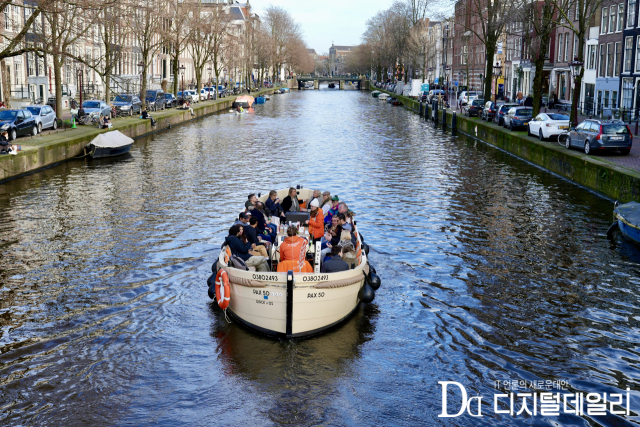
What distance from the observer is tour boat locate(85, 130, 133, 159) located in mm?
37562

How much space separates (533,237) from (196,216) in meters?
10.9

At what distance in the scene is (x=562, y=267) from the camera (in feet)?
58.7

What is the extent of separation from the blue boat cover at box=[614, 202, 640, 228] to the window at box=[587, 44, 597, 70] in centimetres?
4323

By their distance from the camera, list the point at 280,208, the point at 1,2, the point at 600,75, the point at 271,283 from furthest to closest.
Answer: the point at 600,75 < the point at 1,2 < the point at 280,208 < the point at 271,283

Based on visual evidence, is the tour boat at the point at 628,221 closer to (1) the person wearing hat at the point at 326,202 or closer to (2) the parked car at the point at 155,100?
(1) the person wearing hat at the point at 326,202

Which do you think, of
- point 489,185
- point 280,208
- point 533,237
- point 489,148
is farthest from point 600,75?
point 280,208

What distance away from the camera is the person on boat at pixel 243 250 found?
47.8 feet

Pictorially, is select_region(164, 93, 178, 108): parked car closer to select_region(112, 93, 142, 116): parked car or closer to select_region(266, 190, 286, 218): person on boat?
select_region(112, 93, 142, 116): parked car

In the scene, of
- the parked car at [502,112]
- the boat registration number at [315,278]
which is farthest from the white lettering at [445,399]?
the parked car at [502,112]

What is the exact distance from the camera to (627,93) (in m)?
52.0

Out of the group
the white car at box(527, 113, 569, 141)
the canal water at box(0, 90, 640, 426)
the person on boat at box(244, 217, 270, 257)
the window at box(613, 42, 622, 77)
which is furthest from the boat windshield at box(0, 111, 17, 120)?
the window at box(613, 42, 622, 77)

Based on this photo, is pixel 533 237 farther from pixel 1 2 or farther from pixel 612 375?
pixel 1 2

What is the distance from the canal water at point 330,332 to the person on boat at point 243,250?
127cm

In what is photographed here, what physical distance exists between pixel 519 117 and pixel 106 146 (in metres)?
24.6
